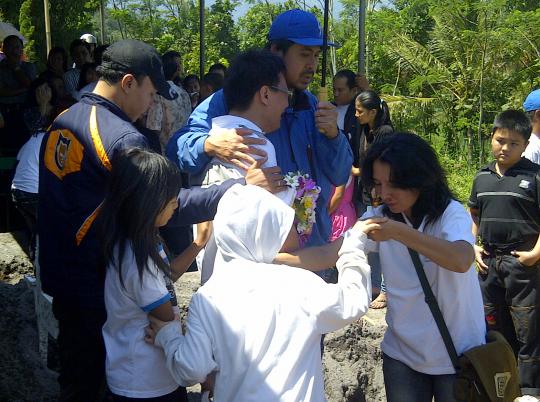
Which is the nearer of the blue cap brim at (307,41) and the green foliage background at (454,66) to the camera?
the blue cap brim at (307,41)

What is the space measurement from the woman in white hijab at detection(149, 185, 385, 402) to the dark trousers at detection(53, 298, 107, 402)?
67 cm

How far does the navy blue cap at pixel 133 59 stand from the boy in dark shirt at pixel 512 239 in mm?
2690

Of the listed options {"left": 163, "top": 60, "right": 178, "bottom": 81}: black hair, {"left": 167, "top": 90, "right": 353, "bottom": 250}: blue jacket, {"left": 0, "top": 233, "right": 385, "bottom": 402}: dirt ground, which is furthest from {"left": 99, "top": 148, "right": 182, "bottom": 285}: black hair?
{"left": 163, "top": 60, "right": 178, "bottom": 81}: black hair

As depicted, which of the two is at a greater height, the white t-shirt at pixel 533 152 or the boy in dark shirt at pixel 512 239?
the white t-shirt at pixel 533 152

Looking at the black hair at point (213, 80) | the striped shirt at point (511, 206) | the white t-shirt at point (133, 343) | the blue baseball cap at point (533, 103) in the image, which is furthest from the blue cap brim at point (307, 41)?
the black hair at point (213, 80)

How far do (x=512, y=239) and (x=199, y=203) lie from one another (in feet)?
9.15

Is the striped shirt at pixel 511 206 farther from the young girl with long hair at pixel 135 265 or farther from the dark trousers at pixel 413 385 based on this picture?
the young girl with long hair at pixel 135 265

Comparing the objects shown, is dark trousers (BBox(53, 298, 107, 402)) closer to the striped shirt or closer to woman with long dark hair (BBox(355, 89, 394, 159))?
the striped shirt

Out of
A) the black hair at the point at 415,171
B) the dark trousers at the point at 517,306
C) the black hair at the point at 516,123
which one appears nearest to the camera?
the black hair at the point at 415,171

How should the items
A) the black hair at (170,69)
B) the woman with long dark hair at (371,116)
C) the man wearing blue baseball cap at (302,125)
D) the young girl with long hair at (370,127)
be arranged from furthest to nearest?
the black hair at (170,69)
the woman with long dark hair at (371,116)
the young girl with long hair at (370,127)
the man wearing blue baseball cap at (302,125)

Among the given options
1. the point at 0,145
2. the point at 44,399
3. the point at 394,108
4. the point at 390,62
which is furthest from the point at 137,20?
the point at 44,399

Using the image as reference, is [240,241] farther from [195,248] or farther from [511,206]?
[511,206]

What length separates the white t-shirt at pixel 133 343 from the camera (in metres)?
2.70

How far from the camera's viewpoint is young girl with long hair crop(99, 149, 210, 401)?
2.71m
